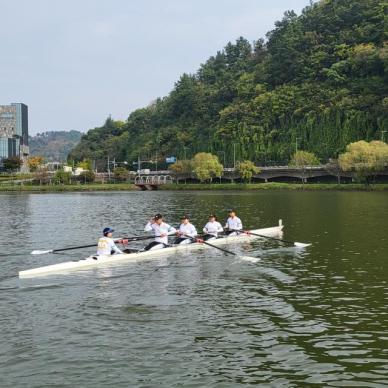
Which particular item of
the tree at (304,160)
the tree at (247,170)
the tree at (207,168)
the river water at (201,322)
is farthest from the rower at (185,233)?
the tree at (207,168)

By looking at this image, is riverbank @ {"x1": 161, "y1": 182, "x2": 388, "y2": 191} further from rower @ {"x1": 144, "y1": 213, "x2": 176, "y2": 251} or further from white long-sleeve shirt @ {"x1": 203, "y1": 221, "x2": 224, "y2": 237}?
rower @ {"x1": 144, "y1": 213, "x2": 176, "y2": 251}

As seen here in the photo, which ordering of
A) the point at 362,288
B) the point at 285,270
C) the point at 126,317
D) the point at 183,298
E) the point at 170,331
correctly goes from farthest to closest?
the point at 285,270 < the point at 362,288 < the point at 183,298 < the point at 126,317 < the point at 170,331

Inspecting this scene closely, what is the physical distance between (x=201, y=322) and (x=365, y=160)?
395 feet

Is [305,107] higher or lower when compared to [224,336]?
higher

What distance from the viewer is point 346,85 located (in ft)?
645

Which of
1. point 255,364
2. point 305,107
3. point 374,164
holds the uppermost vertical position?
point 305,107

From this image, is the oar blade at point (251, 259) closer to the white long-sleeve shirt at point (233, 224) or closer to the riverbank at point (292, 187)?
the white long-sleeve shirt at point (233, 224)

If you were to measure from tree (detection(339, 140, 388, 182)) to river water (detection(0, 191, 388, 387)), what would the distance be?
332 feet

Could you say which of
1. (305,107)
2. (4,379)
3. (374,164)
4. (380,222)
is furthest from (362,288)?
(305,107)

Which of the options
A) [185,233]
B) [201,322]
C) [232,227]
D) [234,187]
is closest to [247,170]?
[234,187]

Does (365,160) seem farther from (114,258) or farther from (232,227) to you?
(114,258)

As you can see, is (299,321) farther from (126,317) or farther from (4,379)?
(4,379)

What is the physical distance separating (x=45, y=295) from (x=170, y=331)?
24.1ft

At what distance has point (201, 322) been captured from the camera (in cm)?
1781
